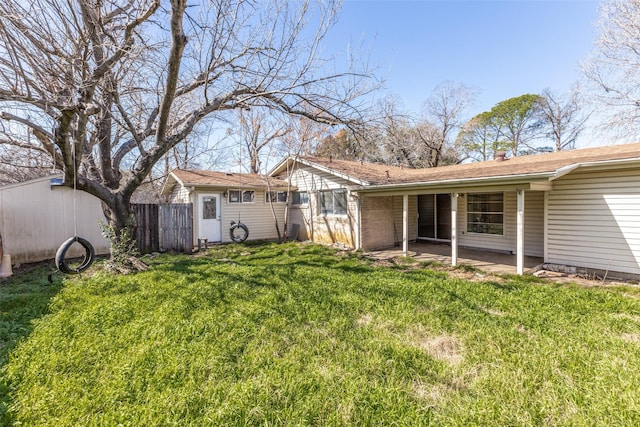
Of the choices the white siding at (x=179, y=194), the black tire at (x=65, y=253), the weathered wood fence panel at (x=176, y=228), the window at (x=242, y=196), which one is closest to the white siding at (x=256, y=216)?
the window at (x=242, y=196)

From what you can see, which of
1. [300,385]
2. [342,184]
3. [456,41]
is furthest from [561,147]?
[300,385]

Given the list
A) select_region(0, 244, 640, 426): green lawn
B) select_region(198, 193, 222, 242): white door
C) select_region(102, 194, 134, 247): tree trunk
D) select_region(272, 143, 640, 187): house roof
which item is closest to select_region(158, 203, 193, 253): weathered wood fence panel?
select_region(198, 193, 222, 242): white door

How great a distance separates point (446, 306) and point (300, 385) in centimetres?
291

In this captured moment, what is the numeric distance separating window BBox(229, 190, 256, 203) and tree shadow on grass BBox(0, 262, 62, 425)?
6.30m

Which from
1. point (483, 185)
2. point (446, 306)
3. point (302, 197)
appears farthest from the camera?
point (302, 197)

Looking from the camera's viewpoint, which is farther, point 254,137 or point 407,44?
point 254,137

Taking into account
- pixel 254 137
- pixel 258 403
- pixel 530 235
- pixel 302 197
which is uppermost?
pixel 254 137

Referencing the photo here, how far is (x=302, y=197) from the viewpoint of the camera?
42.3 feet

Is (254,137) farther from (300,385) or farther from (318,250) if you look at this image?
(300,385)

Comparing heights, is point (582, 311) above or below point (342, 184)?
below

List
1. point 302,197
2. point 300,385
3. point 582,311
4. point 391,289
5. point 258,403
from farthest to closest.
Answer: point 302,197 → point 391,289 → point 582,311 → point 300,385 → point 258,403

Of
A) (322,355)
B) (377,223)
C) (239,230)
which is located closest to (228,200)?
(239,230)

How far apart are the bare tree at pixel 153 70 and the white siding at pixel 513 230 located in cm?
611

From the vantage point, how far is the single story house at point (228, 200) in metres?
11.5
